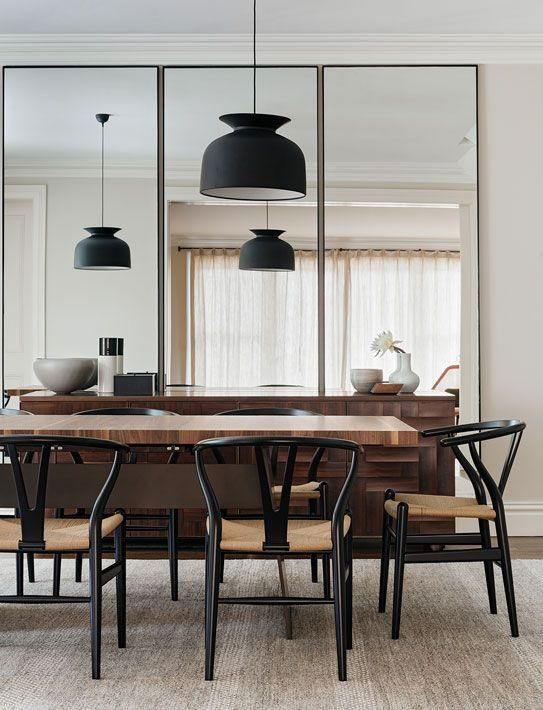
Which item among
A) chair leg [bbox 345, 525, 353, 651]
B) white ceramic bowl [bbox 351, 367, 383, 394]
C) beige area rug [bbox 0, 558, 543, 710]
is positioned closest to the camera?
beige area rug [bbox 0, 558, 543, 710]

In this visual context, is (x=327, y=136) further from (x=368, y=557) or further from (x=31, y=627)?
(x=31, y=627)

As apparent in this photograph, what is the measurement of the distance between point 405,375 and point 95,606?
2436mm

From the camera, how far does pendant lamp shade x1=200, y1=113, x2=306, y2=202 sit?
2.77 m

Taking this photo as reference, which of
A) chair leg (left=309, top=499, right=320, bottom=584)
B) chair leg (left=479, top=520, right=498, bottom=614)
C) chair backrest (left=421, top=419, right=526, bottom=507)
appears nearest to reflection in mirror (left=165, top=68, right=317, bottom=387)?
chair leg (left=309, top=499, right=320, bottom=584)

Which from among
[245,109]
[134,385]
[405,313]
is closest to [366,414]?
[405,313]

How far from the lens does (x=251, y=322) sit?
184 inches

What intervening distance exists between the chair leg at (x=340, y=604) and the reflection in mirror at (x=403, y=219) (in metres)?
2.11

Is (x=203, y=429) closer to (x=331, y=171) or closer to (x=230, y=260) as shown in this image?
(x=230, y=260)

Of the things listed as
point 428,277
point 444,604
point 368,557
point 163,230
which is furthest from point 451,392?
point 163,230

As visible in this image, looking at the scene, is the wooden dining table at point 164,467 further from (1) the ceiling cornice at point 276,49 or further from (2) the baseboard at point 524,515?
(1) the ceiling cornice at point 276,49

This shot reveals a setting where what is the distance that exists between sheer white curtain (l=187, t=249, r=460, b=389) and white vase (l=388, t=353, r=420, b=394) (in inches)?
2.2

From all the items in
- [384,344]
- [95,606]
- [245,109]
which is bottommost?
[95,606]

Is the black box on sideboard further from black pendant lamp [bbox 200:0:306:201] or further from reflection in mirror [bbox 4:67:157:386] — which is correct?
black pendant lamp [bbox 200:0:306:201]

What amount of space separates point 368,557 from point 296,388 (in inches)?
40.1
